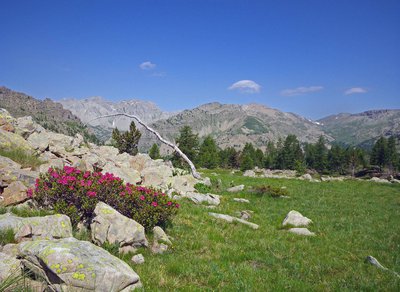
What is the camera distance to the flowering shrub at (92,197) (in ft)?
35.7

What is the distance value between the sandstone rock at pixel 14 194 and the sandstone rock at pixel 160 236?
525cm

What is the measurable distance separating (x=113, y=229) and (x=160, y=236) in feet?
7.23

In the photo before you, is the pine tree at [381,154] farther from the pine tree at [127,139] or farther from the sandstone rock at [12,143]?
the sandstone rock at [12,143]

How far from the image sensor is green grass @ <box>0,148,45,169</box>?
54.8ft

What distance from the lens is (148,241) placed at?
1125 cm

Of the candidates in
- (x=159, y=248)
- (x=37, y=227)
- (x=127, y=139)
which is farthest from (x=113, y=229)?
(x=127, y=139)

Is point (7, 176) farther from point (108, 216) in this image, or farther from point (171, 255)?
point (171, 255)

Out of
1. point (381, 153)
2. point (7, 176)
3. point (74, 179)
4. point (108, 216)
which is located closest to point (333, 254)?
point (108, 216)

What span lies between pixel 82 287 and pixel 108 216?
415 cm

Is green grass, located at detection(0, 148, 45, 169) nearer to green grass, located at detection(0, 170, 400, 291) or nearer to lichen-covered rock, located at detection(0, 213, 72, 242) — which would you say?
lichen-covered rock, located at detection(0, 213, 72, 242)

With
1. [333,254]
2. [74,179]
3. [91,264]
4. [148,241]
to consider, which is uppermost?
[74,179]

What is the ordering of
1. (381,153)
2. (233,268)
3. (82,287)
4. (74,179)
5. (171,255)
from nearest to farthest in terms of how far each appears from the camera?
(82,287)
(233,268)
(171,255)
(74,179)
(381,153)

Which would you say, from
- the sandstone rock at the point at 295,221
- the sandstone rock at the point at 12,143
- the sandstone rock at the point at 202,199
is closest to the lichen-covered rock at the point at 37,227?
the sandstone rock at the point at 12,143

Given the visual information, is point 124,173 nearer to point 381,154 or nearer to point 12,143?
point 12,143
